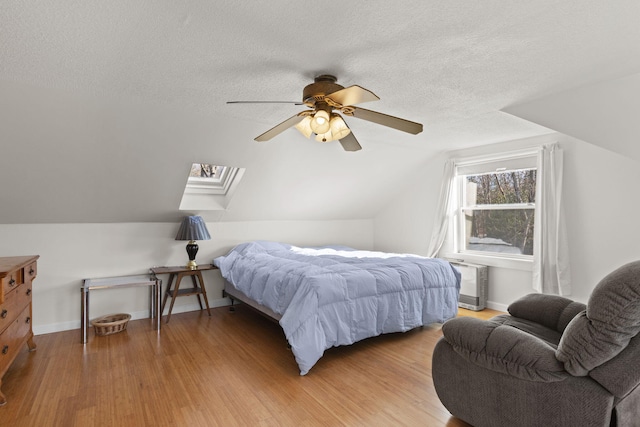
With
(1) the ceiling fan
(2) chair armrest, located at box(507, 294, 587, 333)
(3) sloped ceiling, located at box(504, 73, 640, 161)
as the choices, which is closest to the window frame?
(3) sloped ceiling, located at box(504, 73, 640, 161)

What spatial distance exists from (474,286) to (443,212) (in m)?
1.04

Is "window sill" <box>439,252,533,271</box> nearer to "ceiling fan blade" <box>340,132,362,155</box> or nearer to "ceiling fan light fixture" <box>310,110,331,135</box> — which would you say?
"ceiling fan blade" <box>340,132,362,155</box>

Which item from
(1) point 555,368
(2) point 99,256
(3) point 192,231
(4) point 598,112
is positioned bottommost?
(1) point 555,368

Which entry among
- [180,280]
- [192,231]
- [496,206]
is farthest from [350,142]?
[496,206]

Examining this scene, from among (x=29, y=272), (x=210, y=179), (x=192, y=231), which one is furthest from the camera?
(x=210, y=179)

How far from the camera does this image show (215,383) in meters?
2.49

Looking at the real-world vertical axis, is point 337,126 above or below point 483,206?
above

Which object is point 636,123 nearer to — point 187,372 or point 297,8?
point 297,8

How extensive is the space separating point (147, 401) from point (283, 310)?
3.65 feet

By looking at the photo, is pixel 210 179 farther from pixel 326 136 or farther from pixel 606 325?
pixel 606 325

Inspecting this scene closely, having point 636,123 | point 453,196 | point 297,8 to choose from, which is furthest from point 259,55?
point 453,196

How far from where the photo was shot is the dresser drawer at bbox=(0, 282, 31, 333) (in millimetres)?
2262

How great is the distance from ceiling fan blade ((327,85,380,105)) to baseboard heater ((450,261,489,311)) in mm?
3159

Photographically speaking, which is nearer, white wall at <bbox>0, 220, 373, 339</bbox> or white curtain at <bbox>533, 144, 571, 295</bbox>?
white wall at <bbox>0, 220, 373, 339</bbox>
